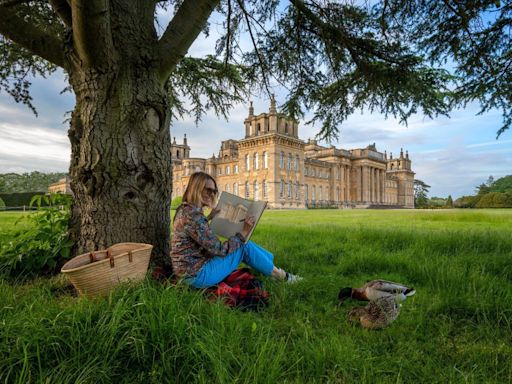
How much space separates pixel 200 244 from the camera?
2.36 m

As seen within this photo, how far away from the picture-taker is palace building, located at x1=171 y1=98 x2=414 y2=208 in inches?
1572

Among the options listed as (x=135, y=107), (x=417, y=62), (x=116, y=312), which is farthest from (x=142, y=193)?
(x=417, y=62)

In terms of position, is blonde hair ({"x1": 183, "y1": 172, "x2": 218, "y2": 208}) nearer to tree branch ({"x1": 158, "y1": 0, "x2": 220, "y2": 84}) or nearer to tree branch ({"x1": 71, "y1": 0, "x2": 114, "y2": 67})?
tree branch ({"x1": 158, "y1": 0, "x2": 220, "y2": 84})

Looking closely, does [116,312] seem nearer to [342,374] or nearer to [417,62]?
[342,374]

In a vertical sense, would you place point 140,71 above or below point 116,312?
A: above

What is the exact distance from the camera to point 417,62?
156 inches

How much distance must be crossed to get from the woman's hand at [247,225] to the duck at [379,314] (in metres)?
0.98

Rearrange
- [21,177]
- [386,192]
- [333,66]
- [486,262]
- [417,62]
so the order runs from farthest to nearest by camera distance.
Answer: [21,177]
[386,192]
[333,66]
[417,62]
[486,262]

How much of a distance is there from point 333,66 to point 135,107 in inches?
116

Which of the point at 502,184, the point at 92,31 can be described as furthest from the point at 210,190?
the point at 502,184

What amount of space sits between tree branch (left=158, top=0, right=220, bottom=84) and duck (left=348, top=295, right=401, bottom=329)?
8.30 ft

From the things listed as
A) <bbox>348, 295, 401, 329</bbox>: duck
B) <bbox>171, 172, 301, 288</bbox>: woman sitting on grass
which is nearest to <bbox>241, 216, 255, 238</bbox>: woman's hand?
<bbox>171, 172, 301, 288</bbox>: woman sitting on grass

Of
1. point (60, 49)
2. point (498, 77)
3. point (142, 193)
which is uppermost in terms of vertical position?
point (498, 77)

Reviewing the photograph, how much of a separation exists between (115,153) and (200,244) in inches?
41.7
